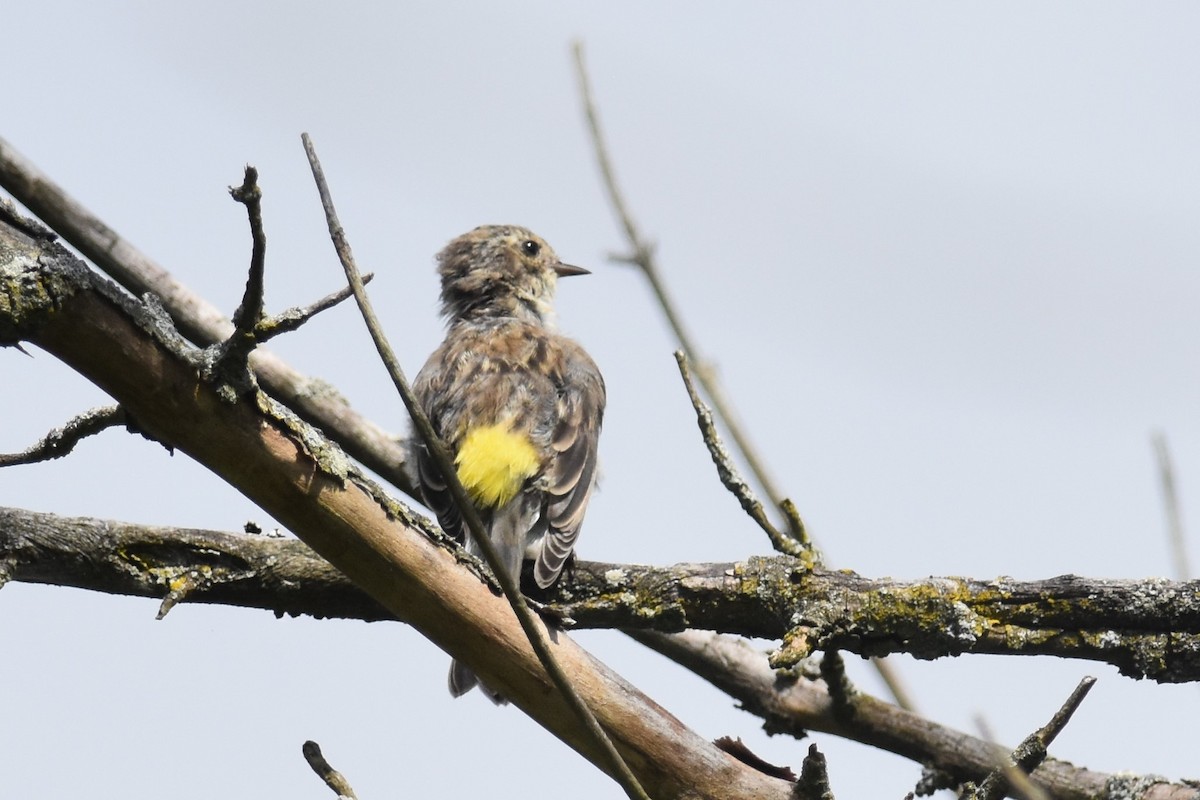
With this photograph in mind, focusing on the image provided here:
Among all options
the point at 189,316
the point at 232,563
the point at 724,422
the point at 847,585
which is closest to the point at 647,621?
the point at 847,585

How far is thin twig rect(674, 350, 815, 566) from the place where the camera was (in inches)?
175

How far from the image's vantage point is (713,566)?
14.6 feet

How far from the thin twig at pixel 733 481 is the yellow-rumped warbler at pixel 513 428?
0.76 metres

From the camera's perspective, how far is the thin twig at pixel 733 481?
445cm

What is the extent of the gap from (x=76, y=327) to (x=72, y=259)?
0.15m

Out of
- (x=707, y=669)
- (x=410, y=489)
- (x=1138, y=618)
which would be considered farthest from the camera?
(x=410, y=489)

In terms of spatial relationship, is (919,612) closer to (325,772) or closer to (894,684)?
(894,684)

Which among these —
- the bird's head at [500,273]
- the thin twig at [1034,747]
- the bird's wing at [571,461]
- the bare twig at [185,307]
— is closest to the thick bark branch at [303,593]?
the thin twig at [1034,747]

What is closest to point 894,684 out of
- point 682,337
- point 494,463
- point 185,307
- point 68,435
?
point 682,337

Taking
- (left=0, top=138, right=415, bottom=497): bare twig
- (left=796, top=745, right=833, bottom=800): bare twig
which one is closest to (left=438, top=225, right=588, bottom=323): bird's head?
(left=0, top=138, right=415, bottom=497): bare twig

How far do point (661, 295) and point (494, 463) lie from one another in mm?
2283

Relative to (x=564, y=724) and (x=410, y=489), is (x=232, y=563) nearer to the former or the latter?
(x=564, y=724)

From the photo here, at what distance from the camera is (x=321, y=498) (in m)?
3.17

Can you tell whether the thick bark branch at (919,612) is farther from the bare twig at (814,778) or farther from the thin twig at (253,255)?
the thin twig at (253,255)
